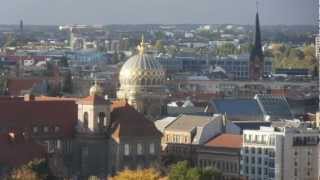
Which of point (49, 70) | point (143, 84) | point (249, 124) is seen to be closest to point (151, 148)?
point (143, 84)

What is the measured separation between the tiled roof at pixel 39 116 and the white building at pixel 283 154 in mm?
5107

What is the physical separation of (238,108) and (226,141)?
12.3 m

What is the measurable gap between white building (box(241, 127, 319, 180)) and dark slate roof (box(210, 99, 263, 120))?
12.5 meters

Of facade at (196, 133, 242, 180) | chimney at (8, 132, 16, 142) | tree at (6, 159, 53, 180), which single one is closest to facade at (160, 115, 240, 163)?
facade at (196, 133, 242, 180)

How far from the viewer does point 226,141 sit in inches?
1918

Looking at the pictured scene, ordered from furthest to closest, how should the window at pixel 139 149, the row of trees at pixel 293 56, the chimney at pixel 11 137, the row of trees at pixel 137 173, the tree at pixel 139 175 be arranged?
the row of trees at pixel 293 56 < the window at pixel 139 149 < the chimney at pixel 11 137 < the tree at pixel 139 175 < the row of trees at pixel 137 173

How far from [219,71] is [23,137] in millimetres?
70838

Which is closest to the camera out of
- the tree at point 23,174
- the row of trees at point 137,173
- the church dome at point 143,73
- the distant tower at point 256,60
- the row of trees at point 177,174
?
the tree at point 23,174

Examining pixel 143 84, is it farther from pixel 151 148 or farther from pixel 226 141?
pixel 151 148

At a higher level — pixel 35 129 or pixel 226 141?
pixel 35 129

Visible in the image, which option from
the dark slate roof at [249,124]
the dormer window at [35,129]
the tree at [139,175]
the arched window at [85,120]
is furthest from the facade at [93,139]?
the dark slate roof at [249,124]

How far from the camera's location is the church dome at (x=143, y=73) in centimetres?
5259

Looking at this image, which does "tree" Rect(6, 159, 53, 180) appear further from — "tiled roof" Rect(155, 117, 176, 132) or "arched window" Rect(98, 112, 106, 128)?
"tiled roof" Rect(155, 117, 176, 132)

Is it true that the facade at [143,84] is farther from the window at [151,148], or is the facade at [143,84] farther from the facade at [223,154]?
the window at [151,148]
